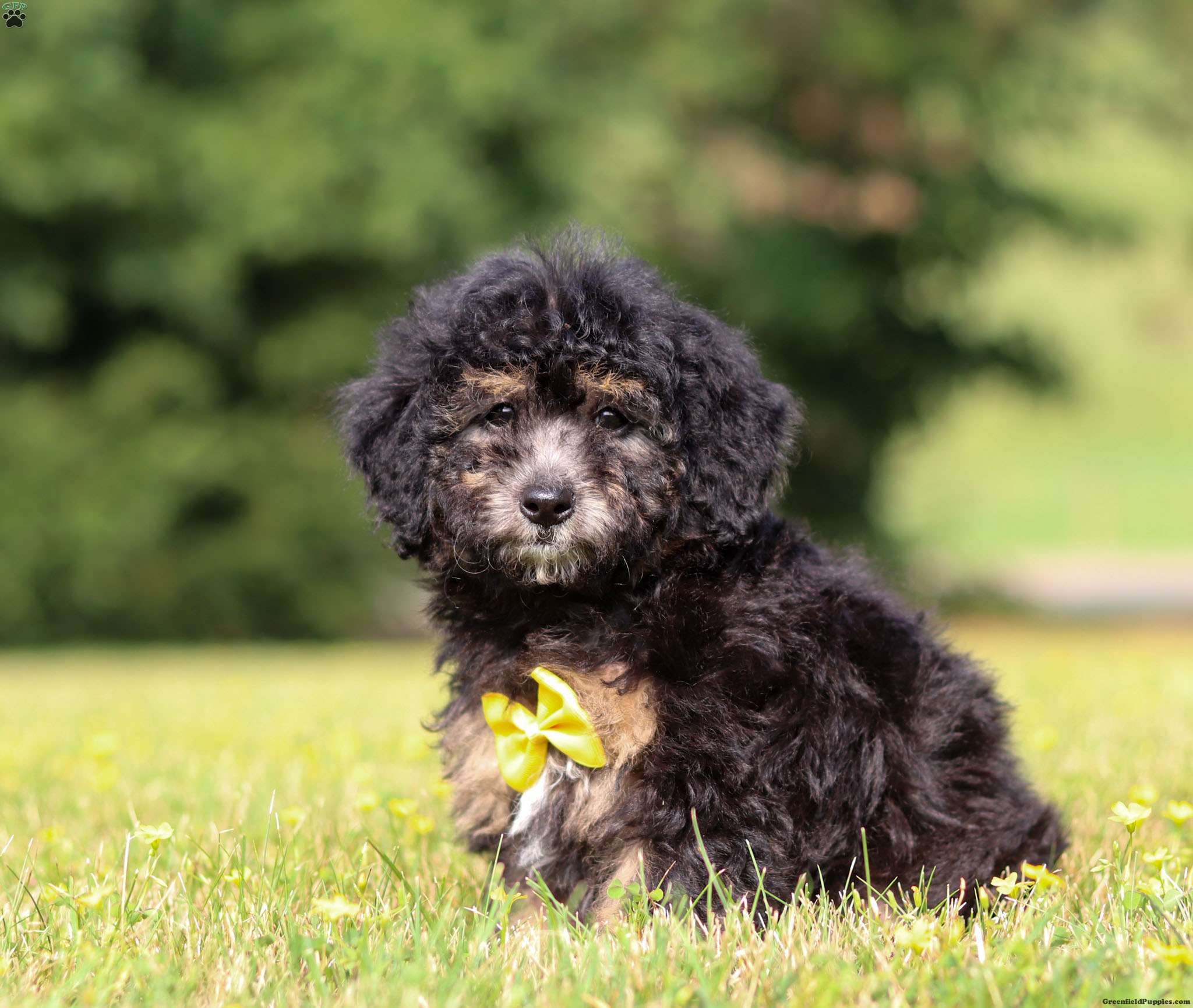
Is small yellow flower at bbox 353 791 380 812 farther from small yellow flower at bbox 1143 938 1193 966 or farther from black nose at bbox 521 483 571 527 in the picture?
small yellow flower at bbox 1143 938 1193 966

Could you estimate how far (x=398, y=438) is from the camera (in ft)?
13.4

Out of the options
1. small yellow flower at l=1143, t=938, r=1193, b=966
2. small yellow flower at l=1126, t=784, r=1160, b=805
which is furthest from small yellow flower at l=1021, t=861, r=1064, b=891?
small yellow flower at l=1126, t=784, r=1160, b=805

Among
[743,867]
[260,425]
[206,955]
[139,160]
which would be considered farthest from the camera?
[260,425]

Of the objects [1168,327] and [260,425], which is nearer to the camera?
[260,425]

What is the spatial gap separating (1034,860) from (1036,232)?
62.4 ft

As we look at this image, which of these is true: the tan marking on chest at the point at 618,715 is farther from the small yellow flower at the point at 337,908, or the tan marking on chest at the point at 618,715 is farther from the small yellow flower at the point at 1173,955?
the small yellow flower at the point at 1173,955

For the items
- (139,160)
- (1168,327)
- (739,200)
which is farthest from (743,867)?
(1168,327)

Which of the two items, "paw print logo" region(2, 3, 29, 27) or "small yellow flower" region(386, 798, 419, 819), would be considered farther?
"paw print logo" region(2, 3, 29, 27)

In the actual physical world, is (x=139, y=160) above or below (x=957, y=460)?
above

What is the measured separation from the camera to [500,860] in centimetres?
403

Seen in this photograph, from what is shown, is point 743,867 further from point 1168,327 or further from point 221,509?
point 1168,327

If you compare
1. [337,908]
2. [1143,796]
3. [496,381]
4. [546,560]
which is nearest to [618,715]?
[546,560]

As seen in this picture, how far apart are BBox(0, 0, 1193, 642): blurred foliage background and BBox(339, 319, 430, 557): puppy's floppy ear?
11.8 m

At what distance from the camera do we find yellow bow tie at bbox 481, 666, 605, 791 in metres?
3.59
